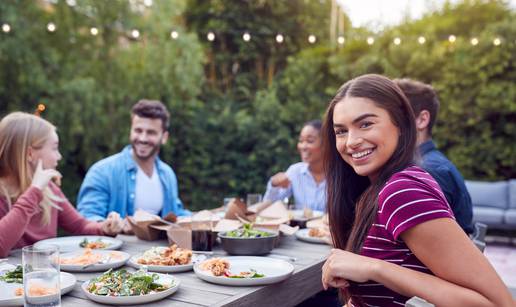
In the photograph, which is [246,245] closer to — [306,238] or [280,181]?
[306,238]

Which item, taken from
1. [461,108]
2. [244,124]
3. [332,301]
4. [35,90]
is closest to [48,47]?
[35,90]

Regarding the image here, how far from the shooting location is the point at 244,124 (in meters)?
6.41

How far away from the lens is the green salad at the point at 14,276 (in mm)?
1523

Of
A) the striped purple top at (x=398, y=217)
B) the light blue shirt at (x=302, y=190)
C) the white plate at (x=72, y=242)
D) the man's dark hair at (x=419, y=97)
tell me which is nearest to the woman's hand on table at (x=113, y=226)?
the white plate at (x=72, y=242)

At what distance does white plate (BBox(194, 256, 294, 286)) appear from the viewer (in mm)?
1588

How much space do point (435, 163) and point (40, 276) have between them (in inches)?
73.5

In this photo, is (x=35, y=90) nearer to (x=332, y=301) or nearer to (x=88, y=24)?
(x=88, y=24)

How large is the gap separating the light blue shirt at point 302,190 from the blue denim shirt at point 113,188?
0.72 metres

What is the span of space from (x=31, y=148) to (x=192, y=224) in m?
0.86

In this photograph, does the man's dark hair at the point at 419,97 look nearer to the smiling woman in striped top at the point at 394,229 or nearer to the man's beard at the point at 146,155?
the smiling woman in striped top at the point at 394,229

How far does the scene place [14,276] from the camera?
1557 millimetres

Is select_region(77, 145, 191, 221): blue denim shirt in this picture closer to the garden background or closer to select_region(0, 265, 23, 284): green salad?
select_region(0, 265, 23, 284): green salad

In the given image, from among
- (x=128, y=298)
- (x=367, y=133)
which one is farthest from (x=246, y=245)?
(x=367, y=133)

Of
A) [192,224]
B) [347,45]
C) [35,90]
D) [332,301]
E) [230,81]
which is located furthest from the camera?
[230,81]
